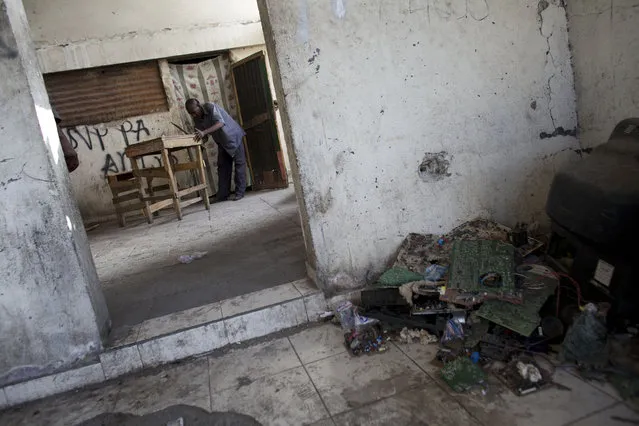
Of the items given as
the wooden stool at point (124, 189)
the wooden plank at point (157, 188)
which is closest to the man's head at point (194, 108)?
the wooden plank at point (157, 188)

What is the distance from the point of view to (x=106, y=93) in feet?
24.3

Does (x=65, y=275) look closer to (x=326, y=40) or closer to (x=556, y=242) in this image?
(x=326, y=40)

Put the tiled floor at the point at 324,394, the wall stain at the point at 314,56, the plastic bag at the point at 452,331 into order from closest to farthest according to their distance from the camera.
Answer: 1. the tiled floor at the point at 324,394
2. the plastic bag at the point at 452,331
3. the wall stain at the point at 314,56

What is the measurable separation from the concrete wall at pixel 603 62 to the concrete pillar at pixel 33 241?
11.6ft

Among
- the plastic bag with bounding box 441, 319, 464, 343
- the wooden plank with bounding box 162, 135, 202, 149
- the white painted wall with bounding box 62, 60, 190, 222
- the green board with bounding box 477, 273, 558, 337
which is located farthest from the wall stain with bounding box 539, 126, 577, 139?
the white painted wall with bounding box 62, 60, 190, 222

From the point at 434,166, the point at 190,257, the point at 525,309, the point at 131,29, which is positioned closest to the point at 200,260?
the point at 190,257

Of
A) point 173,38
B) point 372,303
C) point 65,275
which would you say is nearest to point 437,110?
point 372,303

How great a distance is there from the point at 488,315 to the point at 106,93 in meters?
7.49

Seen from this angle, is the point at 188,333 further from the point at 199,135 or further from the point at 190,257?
the point at 199,135

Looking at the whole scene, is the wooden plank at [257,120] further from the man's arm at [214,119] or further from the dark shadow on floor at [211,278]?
the dark shadow on floor at [211,278]

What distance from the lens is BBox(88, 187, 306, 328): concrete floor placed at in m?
3.14

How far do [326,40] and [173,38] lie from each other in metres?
5.80

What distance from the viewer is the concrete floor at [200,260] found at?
3.14 metres

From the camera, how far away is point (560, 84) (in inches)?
119
